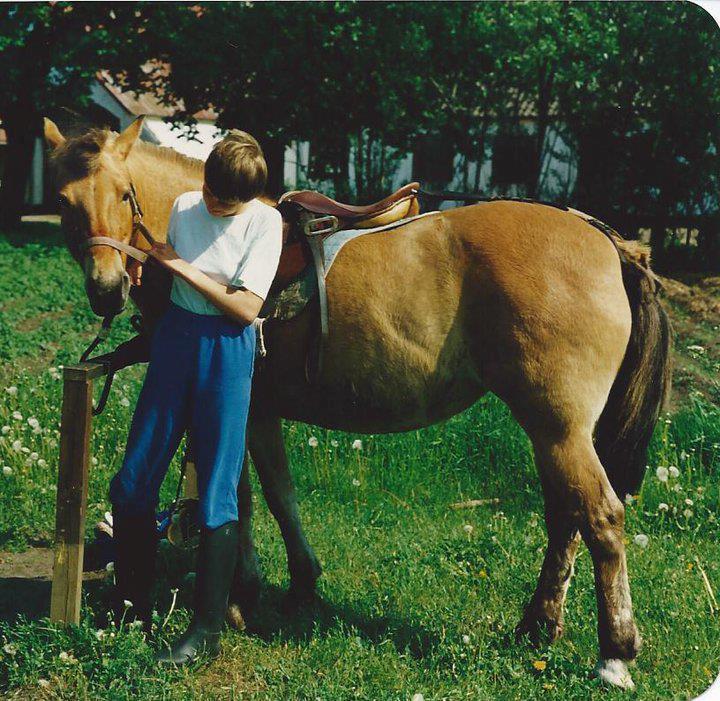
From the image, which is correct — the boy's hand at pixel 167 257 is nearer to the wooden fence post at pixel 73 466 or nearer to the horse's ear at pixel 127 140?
the horse's ear at pixel 127 140

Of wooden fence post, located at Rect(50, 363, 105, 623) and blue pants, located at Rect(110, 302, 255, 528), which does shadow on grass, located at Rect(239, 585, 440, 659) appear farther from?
wooden fence post, located at Rect(50, 363, 105, 623)

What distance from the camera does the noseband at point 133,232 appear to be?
336 cm

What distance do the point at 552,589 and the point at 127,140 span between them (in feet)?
8.88

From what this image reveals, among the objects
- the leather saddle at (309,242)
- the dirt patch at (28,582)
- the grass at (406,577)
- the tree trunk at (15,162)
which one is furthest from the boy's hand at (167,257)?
the tree trunk at (15,162)

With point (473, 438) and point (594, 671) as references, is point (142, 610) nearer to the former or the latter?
point (594, 671)

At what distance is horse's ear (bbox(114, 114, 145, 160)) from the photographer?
11.8 ft

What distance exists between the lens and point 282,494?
4199 mm

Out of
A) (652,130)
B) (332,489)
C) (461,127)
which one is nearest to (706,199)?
(652,130)

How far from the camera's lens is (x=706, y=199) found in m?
10.3

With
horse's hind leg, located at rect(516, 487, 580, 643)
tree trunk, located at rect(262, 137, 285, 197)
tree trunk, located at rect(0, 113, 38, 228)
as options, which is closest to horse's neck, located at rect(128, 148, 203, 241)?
horse's hind leg, located at rect(516, 487, 580, 643)

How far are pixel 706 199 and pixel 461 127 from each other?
452 cm

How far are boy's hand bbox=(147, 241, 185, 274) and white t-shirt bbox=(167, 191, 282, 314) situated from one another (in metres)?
0.06

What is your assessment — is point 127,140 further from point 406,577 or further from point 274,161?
point 274,161

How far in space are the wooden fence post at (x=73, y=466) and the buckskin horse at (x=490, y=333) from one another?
392 millimetres
